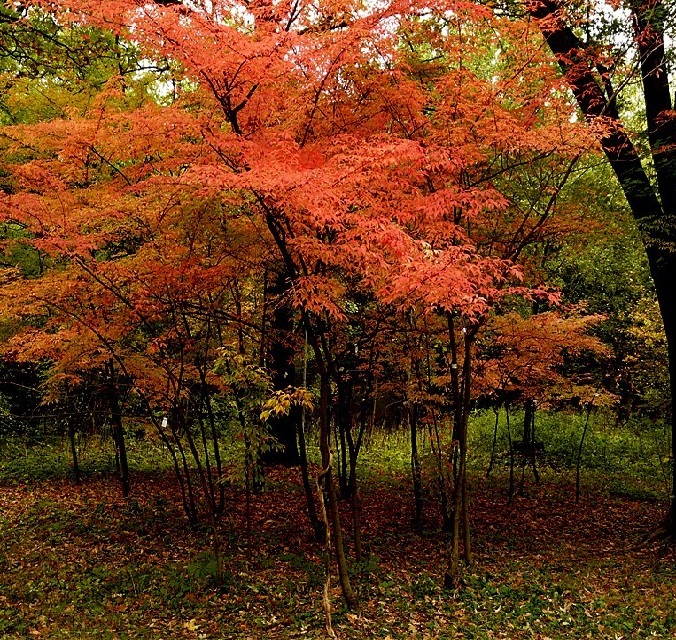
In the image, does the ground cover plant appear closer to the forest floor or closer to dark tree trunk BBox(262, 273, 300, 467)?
the forest floor

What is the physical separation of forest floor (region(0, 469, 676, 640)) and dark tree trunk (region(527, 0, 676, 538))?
6.51ft

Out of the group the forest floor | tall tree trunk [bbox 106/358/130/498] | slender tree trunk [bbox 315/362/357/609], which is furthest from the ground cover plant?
tall tree trunk [bbox 106/358/130/498]

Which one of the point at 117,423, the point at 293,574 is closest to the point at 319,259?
the point at 293,574

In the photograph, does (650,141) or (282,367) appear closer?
(650,141)

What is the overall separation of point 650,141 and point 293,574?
24.4 ft

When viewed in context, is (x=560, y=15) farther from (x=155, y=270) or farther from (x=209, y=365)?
(x=209, y=365)

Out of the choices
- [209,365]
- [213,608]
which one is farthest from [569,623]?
[209,365]

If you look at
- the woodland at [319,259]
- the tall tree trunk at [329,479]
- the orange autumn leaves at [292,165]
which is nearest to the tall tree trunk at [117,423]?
→ the woodland at [319,259]

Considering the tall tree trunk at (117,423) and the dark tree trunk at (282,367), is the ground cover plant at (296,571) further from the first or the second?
the dark tree trunk at (282,367)

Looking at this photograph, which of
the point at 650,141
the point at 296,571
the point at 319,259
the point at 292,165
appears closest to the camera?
the point at 292,165

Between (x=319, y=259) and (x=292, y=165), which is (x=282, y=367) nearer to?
(x=319, y=259)

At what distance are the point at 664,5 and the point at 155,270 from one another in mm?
6449

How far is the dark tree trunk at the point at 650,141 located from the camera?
708cm

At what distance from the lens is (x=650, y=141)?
8.05 m
